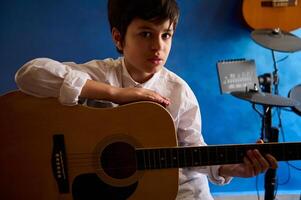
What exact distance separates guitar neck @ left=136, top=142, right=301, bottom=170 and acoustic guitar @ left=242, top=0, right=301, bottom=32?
3.28 feet

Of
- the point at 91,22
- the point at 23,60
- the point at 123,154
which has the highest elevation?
the point at 91,22

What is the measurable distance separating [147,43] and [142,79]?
0.49 feet

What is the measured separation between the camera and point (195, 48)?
1.83m

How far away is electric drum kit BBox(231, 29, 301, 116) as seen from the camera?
1.43 metres

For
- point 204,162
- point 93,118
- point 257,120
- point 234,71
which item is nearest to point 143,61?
point 93,118

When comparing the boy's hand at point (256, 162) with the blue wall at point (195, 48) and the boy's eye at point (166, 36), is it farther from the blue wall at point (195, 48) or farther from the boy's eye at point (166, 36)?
the blue wall at point (195, 48)

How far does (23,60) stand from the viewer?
169 centimetres

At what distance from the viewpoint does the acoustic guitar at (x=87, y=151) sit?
85 cm

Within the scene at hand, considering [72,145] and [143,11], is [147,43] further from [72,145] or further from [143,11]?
[72,145]

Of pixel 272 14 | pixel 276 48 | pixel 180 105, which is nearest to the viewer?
pixel 180 105

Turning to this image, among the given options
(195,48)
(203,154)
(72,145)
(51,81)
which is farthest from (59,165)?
(195,48)

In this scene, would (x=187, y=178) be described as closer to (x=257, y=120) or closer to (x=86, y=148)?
(x=86, y=148)

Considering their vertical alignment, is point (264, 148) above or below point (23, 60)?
below

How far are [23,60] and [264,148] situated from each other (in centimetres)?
127
